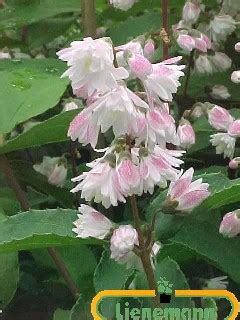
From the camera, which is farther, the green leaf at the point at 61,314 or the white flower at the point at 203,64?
the white flower at the point at 203,64

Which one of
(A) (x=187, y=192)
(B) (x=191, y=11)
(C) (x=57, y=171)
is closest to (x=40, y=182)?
(C) (x=57, y=171)

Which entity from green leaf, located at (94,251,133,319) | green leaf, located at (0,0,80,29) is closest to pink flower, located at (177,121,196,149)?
green leaf, located at (94,251,133,319)

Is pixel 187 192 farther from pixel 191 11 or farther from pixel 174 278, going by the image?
pixel 191 11

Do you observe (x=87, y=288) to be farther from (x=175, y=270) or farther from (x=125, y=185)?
(x=125, y=185)

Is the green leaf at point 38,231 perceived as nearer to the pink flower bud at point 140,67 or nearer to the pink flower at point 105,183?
the pink flower at point 105,183

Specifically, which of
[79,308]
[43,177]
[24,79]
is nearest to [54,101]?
[24,79]

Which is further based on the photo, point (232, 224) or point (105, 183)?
point (232, 224)

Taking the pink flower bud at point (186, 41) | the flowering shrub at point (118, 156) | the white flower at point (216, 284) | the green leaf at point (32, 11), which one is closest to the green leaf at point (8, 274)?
the flowering shrub at point (118, 156)
